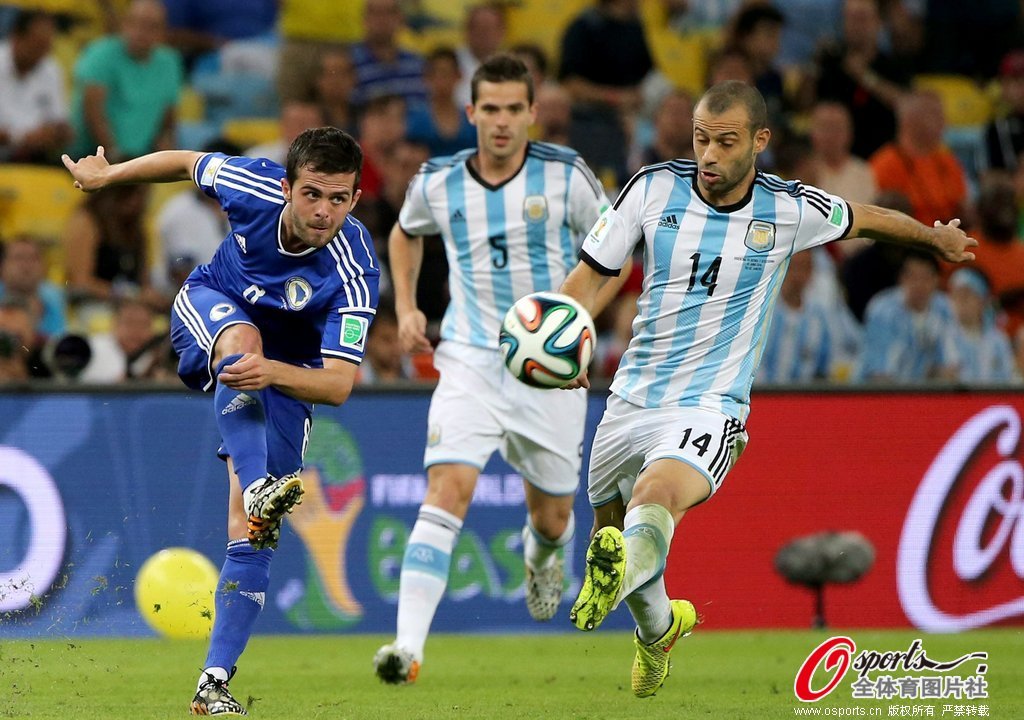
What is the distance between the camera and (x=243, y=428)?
21.3 ft

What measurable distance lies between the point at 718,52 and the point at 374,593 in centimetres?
709

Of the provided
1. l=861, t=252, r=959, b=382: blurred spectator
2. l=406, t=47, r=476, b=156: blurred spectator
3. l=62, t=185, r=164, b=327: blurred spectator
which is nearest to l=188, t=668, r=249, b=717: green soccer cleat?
l=62, t=185, r=164, b=327: blurred spectator

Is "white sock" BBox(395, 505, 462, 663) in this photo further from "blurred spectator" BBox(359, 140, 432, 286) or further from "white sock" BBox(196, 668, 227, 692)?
"blurred spectator" BBox(359, 140, 432, 286)

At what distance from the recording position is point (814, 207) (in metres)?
6.76

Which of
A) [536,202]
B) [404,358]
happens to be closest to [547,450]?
[536,202]

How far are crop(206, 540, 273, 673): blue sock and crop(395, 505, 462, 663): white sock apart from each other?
0.80 m

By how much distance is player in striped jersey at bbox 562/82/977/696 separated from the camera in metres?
6.49

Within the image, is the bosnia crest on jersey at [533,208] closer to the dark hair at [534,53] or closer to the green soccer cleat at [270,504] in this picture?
the green soccer cleat at [270,504]

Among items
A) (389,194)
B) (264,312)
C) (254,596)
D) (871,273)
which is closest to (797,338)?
(871,273)

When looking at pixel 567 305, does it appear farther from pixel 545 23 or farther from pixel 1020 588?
pixel 545 23

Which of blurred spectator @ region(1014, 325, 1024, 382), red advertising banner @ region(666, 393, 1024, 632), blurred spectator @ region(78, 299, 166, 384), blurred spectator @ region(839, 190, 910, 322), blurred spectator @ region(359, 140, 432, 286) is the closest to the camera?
red advertising banner @ region(666, 393, 1024, 632)

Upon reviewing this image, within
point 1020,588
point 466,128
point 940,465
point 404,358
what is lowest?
point 1020,588

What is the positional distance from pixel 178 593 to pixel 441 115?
5.91 m

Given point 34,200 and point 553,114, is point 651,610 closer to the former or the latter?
point 553,114
